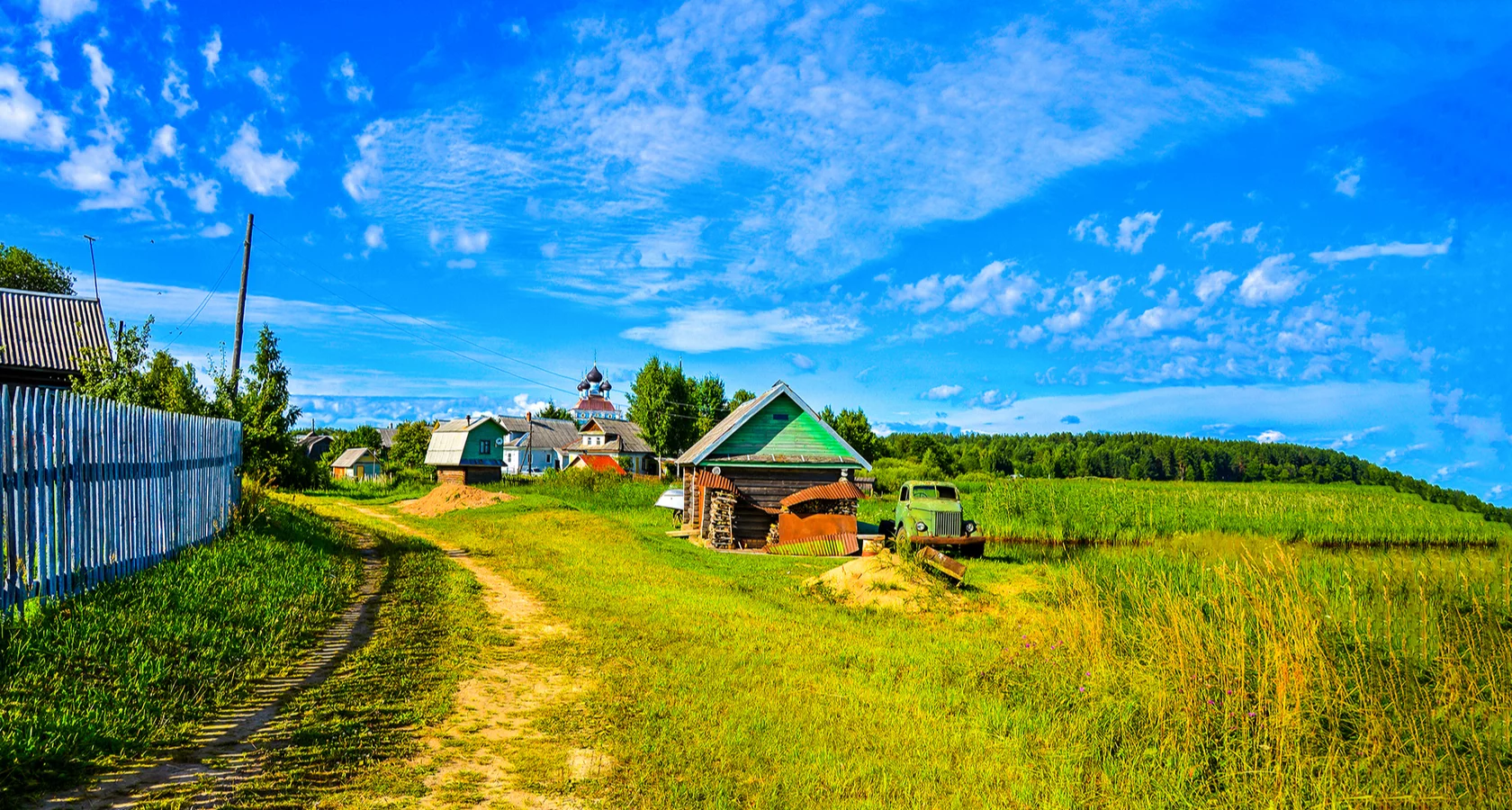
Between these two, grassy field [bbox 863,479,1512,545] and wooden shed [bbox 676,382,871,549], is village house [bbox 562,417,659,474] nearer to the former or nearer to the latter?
grassy field [bbox 863,479,1512,545]

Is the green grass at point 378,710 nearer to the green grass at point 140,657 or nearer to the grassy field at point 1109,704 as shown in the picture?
the green grass at point 140,657

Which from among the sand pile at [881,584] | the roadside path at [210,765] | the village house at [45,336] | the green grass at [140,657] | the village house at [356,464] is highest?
the village house at [45,336]

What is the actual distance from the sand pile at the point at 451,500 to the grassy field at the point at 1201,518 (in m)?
19.8

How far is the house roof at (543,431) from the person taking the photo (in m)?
88.7

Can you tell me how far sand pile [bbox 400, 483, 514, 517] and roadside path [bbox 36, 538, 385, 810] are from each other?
29.9 metres

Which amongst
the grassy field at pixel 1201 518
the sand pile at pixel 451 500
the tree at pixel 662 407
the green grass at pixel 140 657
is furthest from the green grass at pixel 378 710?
the tree at pixel 662 407

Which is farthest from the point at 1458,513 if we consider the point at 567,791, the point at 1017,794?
the point at 567,791

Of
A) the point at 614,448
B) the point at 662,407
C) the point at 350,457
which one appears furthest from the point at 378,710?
the point at 350,457

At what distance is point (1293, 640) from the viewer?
19.3ft

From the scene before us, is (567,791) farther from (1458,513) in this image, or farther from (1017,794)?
(1458,513)

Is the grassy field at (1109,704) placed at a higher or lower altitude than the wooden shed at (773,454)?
lower

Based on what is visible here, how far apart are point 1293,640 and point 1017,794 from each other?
2.63 m

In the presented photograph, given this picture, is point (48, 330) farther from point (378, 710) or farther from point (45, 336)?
point (378, 710)

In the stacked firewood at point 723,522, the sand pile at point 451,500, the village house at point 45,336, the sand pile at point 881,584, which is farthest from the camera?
the sand pile at point 451,500
